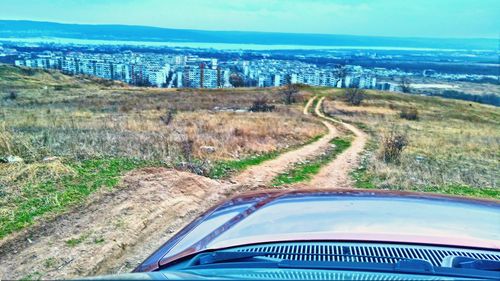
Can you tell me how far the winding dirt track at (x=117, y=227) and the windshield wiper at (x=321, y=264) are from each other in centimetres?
348

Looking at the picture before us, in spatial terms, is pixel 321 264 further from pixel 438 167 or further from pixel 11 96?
pixel 11 96

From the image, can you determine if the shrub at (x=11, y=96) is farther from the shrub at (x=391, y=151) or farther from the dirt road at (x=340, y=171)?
→ the shrub at (x=391, y=151)

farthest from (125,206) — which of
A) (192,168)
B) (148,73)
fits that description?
(148,73)

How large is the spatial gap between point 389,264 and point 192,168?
28.5 feet

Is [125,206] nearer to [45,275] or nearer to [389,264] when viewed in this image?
[45,275]

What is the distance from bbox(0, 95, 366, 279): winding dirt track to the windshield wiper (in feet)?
11.4

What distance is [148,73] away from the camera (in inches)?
3701

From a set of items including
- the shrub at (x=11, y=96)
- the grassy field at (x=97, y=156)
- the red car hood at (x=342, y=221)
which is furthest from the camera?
the shrub at (x=11, y=96)

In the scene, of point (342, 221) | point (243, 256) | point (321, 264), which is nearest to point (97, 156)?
point (342, 221)

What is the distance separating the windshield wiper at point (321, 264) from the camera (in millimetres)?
1741

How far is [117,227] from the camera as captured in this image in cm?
629

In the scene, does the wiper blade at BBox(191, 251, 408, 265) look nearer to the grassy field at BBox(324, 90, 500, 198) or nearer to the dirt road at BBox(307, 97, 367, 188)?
the dirt road at BBox(307, 97, 367, 188)

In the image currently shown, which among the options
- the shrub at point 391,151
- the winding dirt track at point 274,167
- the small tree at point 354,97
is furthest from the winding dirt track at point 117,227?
the small tree at point 354,97

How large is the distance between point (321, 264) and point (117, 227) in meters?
4.95
